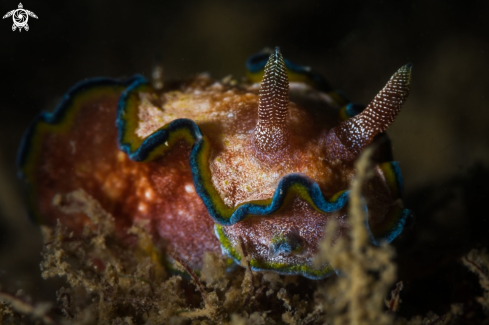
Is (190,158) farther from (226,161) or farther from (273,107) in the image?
(273,107)

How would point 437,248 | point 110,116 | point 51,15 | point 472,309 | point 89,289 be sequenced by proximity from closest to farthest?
point 89,289
point 472,309
point 437,248
point 110,116
point 51,15

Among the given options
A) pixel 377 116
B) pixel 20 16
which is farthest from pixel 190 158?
pixel 20 16

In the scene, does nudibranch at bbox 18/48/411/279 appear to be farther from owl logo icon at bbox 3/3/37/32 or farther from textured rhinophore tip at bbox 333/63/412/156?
owl logo icon at bbox 3/3/37/32

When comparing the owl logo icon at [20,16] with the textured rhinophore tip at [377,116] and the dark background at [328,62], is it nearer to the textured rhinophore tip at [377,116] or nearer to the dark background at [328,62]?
the dark background at [328,62]

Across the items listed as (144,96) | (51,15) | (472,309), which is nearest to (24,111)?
(51,15)

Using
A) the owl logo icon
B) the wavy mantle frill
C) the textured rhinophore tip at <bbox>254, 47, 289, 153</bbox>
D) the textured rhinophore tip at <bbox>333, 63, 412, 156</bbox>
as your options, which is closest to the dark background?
the owl logo icon

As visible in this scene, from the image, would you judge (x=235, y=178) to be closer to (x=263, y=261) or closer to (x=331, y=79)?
(x=263, y=261)
